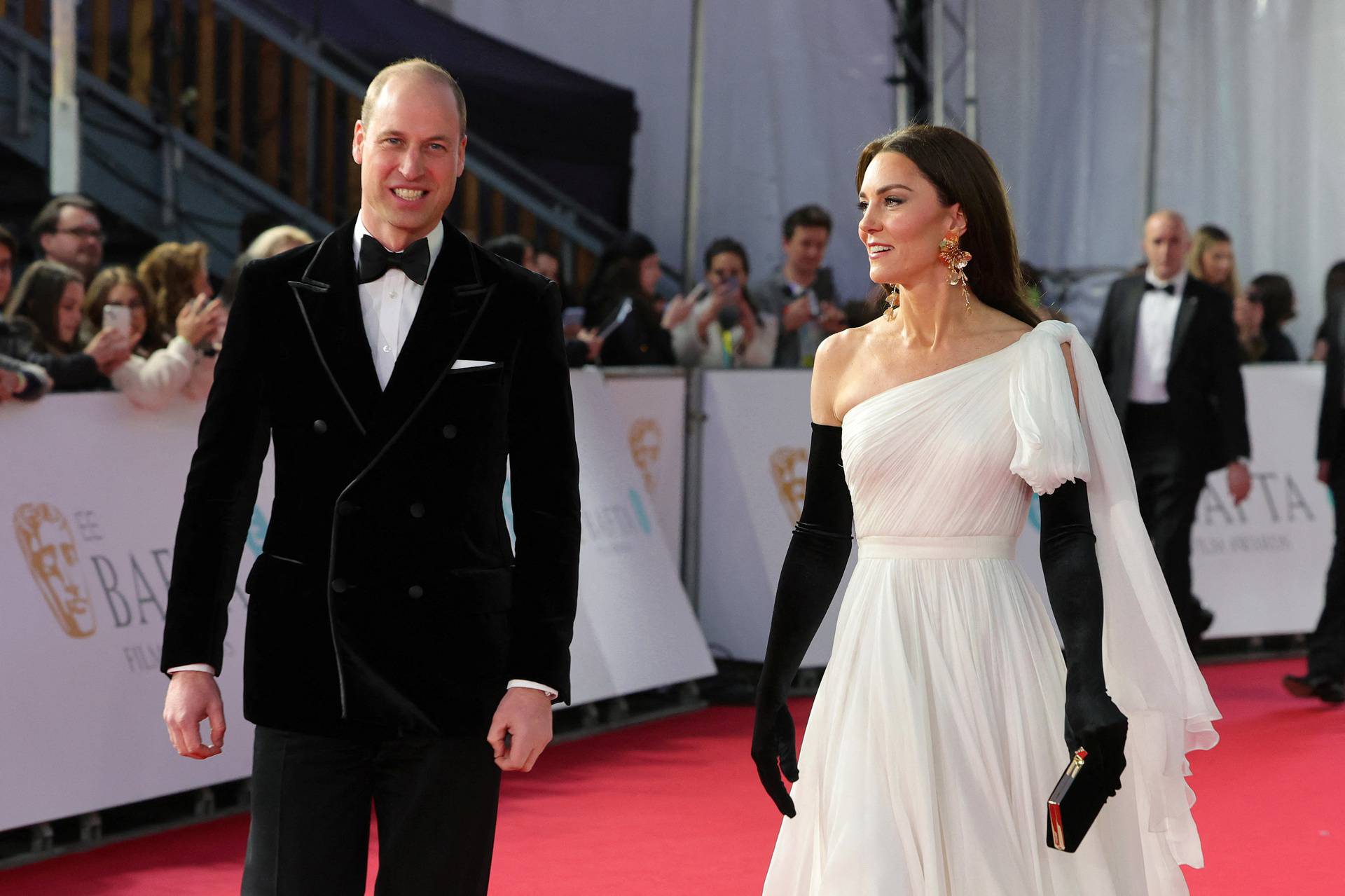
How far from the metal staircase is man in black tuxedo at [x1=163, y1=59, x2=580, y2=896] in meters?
7.71

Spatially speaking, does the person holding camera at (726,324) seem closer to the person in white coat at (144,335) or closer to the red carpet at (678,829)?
the red carpet at (678,829)

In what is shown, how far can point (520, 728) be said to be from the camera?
2.90 m

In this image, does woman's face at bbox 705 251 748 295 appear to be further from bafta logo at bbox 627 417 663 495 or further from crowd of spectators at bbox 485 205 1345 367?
bafta logo at bbox 627 417 663 495

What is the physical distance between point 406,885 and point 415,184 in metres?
1.14

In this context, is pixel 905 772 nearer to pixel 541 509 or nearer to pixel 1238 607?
pixel 541 509

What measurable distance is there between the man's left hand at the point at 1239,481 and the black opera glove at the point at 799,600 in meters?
5.49

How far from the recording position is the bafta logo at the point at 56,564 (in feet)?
18.4

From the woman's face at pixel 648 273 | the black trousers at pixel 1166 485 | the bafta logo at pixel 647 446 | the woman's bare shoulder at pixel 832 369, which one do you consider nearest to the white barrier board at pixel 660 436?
the bafta logo at pixel 647 446

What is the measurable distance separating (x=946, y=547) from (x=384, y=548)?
1.10m

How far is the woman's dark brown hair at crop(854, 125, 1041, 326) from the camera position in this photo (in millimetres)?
3418

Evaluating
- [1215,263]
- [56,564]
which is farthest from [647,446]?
[1215,263]

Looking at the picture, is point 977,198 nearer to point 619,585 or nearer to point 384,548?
point 384,548

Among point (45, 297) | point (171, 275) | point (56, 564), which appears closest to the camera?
A: point (56, 564)

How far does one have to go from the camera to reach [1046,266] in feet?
44.0
